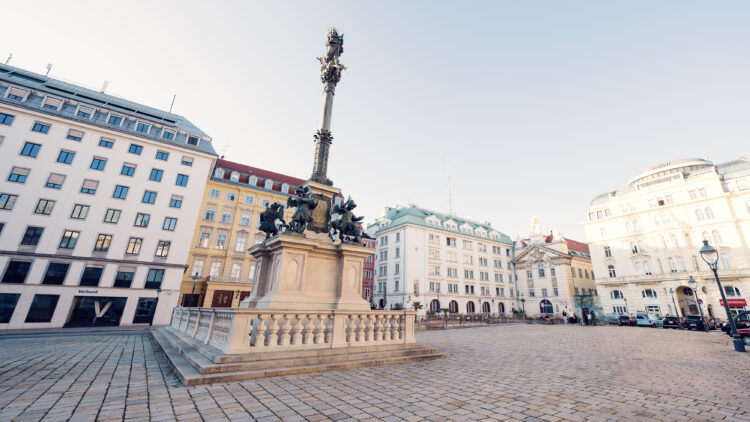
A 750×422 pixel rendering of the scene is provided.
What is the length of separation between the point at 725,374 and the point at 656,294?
43.8 meters

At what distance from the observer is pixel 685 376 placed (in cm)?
726

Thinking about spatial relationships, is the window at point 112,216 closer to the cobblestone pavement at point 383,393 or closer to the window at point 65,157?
the window at point 65,157

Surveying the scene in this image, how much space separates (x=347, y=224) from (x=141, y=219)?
30.6m

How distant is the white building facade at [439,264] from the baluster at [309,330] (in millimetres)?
38572

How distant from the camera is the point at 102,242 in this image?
28188 millimetres

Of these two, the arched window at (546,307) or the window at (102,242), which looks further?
the arched window at (546,307)

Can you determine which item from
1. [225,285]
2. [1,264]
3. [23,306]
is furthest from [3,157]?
[225,285]

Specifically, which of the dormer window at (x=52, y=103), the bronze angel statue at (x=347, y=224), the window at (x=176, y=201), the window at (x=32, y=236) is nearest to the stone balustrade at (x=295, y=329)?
the bronze angel statue at (x=347, y=224)

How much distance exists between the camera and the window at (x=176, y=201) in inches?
1262

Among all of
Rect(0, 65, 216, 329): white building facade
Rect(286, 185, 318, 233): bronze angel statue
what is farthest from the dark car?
Rect(0, 65, 216, 329): white building facade

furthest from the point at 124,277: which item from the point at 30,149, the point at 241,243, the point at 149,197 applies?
the point at 30,149

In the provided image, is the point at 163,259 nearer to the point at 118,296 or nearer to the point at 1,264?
the point at 118,296

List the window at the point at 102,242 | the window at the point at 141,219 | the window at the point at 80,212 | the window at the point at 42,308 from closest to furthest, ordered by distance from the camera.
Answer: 1. the window at the point at 42,308
2. the window at the point at 80,212
3. the window at the point at 102,242
4. the window at the point at 141,219

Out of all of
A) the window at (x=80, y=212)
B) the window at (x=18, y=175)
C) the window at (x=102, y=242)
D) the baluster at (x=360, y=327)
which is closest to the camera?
the baluster at (x=360, y=327)
